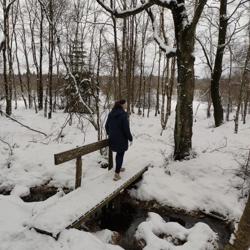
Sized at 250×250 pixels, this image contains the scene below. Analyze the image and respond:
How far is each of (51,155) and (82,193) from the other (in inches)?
159

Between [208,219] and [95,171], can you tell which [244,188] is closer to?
[208,219]

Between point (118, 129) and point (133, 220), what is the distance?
2169mm

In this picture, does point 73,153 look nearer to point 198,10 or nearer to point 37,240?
point 37,240

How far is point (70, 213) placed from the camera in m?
4.74

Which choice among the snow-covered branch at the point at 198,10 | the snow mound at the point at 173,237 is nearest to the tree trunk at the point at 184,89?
the snow-covered branch at the point at 198,10

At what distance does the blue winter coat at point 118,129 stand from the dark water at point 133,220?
5.18 ft

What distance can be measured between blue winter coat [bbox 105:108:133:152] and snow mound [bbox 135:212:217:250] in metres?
1.87

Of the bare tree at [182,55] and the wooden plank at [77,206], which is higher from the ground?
the bare tree at [182,55]

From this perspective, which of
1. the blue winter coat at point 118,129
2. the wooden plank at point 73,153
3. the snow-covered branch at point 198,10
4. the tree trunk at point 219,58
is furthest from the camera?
the tree trunk at point 219,58

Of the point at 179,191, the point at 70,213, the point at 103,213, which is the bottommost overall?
the point at 103,213

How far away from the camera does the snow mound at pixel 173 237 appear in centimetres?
479

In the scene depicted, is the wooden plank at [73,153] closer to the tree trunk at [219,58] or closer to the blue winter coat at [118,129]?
the blue winter coat at [118,129]

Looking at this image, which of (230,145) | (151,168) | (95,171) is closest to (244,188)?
(151,168)

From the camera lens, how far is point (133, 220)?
629 centimetres
